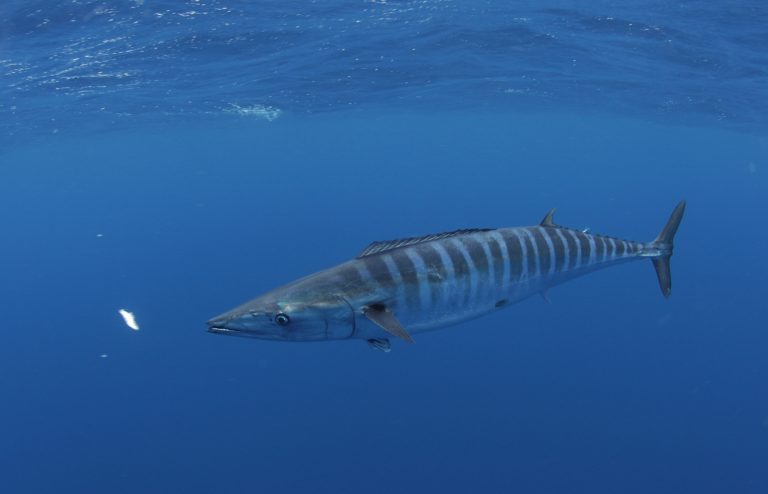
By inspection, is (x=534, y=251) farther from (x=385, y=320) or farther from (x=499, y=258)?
(x=385, y=320)

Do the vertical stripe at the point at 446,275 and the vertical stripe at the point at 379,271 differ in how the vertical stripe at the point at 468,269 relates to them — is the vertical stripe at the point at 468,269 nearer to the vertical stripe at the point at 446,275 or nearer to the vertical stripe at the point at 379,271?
the vertical stripe at the point at 446,275

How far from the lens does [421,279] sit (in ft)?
16.8

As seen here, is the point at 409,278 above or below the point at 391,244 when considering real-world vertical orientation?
below

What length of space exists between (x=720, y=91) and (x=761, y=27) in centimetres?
1009

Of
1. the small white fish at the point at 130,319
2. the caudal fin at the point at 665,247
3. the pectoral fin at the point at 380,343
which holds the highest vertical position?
the pectoral fin at the point at 380,343

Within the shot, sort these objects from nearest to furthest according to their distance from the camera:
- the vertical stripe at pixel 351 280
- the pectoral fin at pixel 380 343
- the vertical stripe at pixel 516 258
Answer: the vertical stripe at pixel 351 280
the pectoral fin at pixel 380 343
the vertical stripe at pixel 516 258

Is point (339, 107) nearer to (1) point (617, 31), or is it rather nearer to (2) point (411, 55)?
(2) point (411, 55)

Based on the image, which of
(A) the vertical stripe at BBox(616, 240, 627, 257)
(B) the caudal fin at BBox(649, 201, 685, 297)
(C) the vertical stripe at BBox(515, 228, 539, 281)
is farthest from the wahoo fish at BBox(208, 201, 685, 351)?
(B) the caudal fin at BBox(649, 201, 685, 297)

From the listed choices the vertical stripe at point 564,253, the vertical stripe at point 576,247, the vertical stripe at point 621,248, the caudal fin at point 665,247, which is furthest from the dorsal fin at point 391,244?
the caudal fin at point 665,247

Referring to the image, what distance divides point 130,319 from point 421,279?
55.4ft

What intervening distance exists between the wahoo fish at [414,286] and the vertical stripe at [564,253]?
0.01 metres

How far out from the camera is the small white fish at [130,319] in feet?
61.4

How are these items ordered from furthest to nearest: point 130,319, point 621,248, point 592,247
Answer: point 130,319 < point 621,248 < point 592,247

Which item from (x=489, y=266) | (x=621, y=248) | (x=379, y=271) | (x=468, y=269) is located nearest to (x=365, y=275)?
(x=379, y=271)
